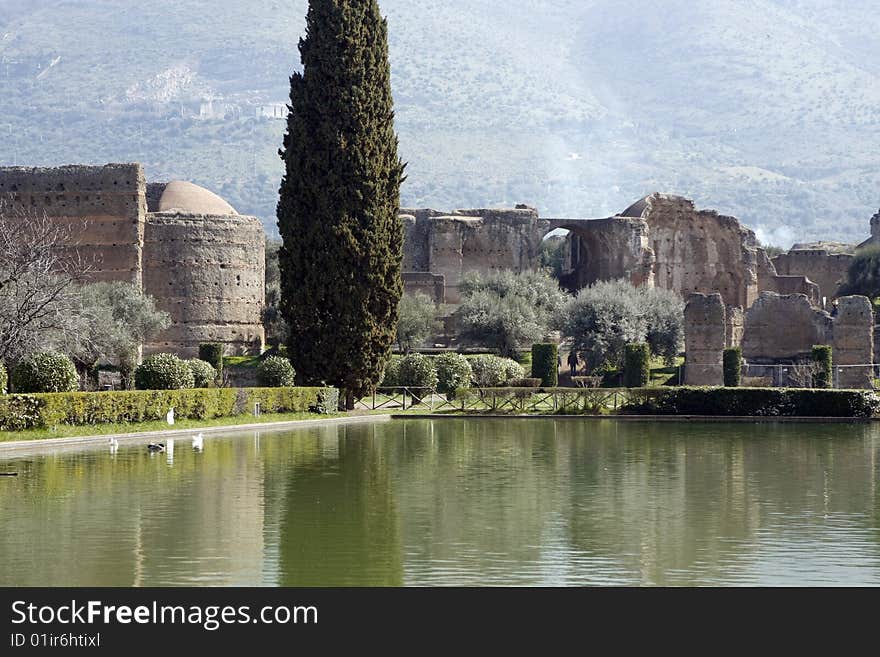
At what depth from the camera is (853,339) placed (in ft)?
145

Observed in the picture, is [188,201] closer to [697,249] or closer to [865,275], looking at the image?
[697,249]

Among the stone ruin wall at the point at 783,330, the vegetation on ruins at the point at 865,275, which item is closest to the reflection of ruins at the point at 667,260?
the stone ruin wall at the point at 783,330

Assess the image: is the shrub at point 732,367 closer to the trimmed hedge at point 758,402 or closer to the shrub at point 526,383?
the shrub at point 526,383

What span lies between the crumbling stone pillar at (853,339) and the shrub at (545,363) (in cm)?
801

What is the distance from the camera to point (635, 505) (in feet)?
56.4

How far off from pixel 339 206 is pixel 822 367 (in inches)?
611

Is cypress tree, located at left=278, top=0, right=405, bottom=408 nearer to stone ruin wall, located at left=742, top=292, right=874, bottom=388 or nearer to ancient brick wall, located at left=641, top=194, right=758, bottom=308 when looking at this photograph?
stone ruin wall, located at left=742, top=292, right=874, bottom=388

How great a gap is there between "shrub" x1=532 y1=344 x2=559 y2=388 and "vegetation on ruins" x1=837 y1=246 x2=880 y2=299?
2407cm

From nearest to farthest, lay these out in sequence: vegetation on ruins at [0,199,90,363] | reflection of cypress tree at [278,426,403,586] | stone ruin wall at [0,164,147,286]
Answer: reflection of cypress tree at [278,426,403,586], vegetation on ruins at [0,199,90,363], stone ruin wall at [0,164,147,286]

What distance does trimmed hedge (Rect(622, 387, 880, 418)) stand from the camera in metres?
33.6

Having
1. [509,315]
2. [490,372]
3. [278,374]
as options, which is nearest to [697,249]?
[509,315]

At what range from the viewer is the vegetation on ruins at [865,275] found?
64.6 metres

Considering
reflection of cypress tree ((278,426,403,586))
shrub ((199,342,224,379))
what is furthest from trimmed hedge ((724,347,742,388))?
reflection of cypress tree ((278,426,403,586))
